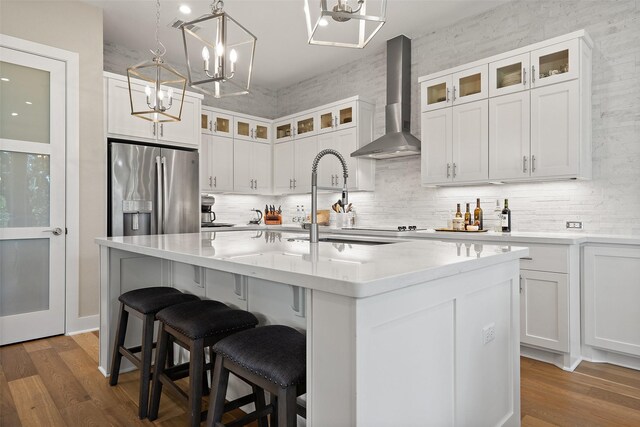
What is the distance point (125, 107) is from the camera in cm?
386

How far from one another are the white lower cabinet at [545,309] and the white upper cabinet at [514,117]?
83 cm

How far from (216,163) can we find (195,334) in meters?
3.72

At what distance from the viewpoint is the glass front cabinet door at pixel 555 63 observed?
290cm

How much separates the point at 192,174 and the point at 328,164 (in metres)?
1.67

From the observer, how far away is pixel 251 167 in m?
5.47

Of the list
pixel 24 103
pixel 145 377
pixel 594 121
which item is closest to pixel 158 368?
pixel 145 377

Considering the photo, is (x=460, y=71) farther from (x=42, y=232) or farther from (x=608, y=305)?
(x=42, y=232)

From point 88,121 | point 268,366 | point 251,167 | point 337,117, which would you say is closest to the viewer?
point 268,366

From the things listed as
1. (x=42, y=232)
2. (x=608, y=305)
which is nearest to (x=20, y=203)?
(x=42, y=232)

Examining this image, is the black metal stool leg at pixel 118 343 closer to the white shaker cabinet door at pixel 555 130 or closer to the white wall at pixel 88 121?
the white wall at pixel 88 121

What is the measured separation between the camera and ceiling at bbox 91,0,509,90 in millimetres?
3688

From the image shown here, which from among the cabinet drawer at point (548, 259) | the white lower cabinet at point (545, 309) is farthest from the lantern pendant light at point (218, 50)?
the white lower cabinet at point (545, 309)

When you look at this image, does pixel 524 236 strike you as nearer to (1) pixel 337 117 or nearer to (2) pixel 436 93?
(2) pixel 436 93

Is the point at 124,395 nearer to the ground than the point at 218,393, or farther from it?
nearer to the ground
